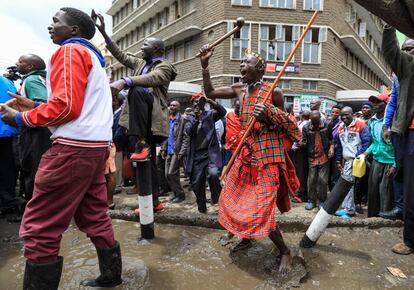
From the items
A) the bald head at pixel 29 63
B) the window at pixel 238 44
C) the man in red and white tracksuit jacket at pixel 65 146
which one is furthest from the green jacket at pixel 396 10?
the window at pixel 238 44

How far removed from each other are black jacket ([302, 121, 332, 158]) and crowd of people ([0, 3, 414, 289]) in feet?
1.11

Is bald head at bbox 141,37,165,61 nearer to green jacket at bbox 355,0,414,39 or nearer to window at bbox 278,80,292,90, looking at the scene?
green jacket at bbox 355,0,414,39

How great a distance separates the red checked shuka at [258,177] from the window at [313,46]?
18122 mm

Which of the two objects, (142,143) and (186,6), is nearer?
→ (142,143)

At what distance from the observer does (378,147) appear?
4816 millimetres

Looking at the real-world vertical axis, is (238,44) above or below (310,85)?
above

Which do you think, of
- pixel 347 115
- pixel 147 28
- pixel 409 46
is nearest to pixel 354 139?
pixel 347 115

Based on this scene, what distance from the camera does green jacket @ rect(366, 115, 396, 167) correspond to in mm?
4664

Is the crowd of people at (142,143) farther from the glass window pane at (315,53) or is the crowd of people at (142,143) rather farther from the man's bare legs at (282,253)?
the glass window pane at (315,53)

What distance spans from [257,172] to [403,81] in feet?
5.62

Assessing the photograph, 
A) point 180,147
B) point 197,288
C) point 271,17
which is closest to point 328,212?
point 197,288

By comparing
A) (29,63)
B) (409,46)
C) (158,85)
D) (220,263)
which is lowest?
(220,263)

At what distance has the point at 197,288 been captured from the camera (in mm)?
2410

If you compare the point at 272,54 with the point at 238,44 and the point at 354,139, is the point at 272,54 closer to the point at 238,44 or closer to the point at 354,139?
the point at 238,44
